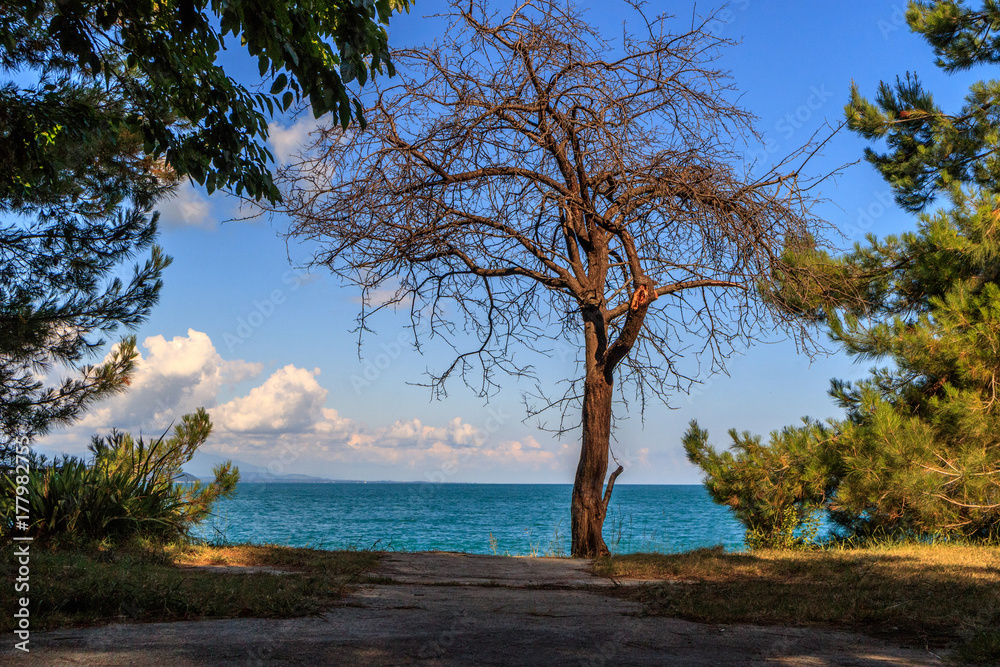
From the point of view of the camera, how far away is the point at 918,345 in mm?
9664

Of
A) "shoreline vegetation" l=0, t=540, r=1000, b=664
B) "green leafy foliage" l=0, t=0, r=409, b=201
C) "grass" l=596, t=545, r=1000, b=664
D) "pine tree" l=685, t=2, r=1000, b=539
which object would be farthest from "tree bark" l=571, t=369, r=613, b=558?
"green leafy foliage" l=0, t=0, r=409, b=201

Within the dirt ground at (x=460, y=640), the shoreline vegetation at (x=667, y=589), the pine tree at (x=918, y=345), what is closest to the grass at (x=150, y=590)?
the shoreline vegetation at (x=667, y=589)

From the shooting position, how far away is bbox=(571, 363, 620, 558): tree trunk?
26.1 ft

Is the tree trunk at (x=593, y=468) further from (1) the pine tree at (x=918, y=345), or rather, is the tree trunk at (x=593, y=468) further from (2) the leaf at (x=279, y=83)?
(2) the leaf at (x=279, y=83)

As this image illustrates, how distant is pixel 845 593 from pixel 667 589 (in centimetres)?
125

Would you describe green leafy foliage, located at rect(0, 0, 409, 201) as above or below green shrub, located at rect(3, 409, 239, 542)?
above

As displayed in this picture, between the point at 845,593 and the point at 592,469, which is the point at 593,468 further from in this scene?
the point at 845,593

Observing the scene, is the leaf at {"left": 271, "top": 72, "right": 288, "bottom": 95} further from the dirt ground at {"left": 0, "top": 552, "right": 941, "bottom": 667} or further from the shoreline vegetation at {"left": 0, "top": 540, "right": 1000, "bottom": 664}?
the dirt ground at {"left": 0, "top": 552, "right": 941, "bottom": 667}

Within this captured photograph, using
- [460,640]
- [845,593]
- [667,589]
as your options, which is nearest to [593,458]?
[667,589]

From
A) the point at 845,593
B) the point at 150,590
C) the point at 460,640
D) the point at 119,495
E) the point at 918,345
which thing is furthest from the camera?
the point at 918,345

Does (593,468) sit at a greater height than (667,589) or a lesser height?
greater

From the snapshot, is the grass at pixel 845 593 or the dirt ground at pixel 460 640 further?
the grass at pixel 845 593

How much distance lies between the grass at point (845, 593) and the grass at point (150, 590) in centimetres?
223

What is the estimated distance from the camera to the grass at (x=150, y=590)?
354 cm
